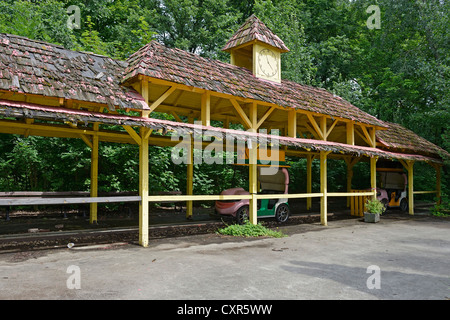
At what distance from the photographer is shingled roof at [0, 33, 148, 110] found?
7.17m

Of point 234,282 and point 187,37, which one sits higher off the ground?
point 187,37

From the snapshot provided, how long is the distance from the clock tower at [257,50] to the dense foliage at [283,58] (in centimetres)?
544

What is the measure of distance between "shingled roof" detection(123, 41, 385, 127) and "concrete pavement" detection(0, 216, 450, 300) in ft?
14.0

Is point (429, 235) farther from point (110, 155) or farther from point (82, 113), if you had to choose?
point (110, 155)

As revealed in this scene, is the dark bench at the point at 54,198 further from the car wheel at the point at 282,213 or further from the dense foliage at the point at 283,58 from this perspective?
the car wheel at the point at 282,213

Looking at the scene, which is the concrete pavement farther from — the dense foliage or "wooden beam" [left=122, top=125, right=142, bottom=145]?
the dense foliage

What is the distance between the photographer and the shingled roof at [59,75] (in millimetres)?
7172

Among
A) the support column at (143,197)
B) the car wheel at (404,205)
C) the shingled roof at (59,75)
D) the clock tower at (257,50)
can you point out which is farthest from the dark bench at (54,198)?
the car wheel at (404,205)

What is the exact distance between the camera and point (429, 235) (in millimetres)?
10578

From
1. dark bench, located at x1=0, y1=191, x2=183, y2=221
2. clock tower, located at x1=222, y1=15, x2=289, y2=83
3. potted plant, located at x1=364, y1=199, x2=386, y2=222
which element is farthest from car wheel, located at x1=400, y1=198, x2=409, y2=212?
dark bench, located at x1=0, y1=191, x2=183, y2=221

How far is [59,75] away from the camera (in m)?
7.97

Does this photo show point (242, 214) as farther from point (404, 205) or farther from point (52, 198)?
point (404, 205)
